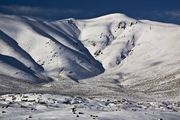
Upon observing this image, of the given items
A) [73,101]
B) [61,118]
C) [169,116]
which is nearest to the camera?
[61,118]

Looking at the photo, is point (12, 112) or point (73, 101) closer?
point (12, 112)

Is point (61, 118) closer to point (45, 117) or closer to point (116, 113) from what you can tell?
point (45, 117)

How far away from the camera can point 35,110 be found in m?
76.6

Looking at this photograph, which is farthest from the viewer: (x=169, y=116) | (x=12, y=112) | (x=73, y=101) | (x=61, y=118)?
(x=73, y=101)

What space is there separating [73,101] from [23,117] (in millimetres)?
50817

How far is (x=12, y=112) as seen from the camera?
68.8 meters

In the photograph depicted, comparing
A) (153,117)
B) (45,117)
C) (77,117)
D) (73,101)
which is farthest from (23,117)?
(73,101)

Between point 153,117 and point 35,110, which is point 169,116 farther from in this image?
point 35,110

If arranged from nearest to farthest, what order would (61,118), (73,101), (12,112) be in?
(61,118) → (12,112) → (73,101)

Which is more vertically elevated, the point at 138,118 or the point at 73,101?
the point at 73,101

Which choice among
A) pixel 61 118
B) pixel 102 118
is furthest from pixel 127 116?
pixel 61 118

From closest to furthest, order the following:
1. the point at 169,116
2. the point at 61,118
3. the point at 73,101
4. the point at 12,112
Answer: the point at 61,118 < the point at 12,112 < the point at 169,116 < the point at 73,101

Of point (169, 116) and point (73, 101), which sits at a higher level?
point (73, 101)

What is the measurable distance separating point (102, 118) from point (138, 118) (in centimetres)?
659
